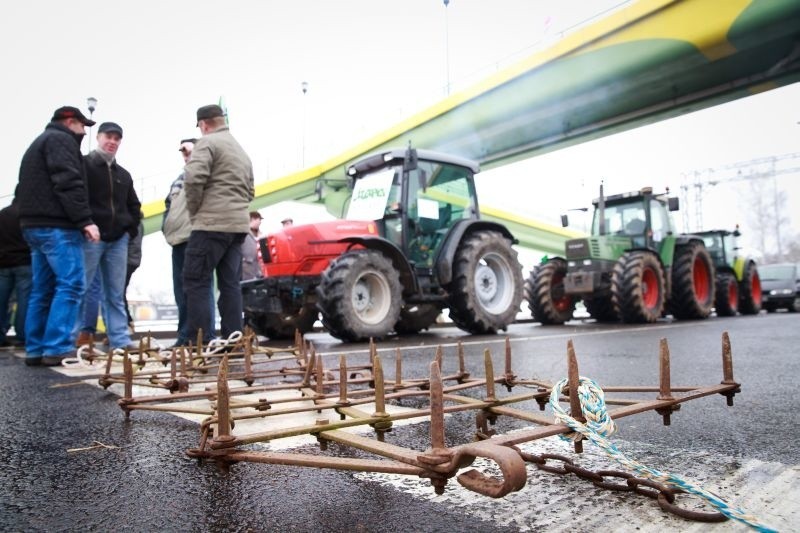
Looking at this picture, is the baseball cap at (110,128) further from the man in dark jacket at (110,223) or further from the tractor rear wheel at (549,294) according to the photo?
the tractor rear wheel at (549,294)

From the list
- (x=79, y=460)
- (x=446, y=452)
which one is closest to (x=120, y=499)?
(x=79, y=460)

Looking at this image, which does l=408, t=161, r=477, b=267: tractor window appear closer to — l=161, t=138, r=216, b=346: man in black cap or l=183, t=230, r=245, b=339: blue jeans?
l=161, t=138, r=216, b=346: man in black cap

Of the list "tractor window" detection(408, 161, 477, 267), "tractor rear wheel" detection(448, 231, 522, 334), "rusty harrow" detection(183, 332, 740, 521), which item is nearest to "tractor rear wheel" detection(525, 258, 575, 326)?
"tractor rear wheel" detection(448, 231, 522, 334)

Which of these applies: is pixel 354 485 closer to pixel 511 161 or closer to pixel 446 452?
pixel 446 452

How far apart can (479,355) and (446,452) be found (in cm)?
361

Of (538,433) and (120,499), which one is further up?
(538,433)

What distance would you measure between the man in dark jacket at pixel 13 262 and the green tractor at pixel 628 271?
754 centimetres

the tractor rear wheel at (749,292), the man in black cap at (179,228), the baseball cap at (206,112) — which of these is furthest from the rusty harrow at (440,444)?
the tractor rear wheel at (749,292)

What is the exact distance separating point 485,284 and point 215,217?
429 cm

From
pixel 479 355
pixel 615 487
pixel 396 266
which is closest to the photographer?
pixel 615 487

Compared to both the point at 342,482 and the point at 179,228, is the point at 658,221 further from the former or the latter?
the point at 342,482

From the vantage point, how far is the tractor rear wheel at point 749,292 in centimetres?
1378

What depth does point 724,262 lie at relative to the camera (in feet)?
44.1

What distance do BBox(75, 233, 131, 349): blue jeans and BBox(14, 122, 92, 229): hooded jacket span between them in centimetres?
60
